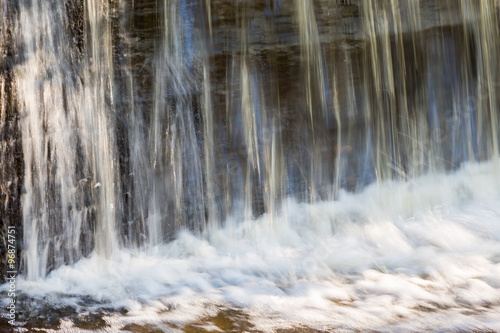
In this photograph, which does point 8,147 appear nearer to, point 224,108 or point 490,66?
point 224,108

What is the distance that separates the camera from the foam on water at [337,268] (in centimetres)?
303

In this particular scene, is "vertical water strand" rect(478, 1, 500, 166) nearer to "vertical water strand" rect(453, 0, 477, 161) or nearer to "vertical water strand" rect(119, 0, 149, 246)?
"vertical water strand" rect(453, 0, 477, 161)

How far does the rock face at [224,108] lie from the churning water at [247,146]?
0.5 inches

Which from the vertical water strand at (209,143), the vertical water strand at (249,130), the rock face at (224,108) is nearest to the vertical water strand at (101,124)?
the rock face at (224,108)

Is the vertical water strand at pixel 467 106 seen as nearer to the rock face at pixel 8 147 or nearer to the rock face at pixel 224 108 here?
the rock face at pixel 224 108

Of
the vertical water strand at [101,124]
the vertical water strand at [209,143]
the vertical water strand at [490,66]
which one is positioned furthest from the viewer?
the vertical water strand at [490,66]

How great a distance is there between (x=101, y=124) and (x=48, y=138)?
0.43 metres

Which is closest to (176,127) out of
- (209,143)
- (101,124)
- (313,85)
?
(209,143)

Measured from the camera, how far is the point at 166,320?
304cm

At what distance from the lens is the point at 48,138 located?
164 inches

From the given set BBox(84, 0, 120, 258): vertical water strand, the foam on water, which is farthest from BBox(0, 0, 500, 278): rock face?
the foam on water

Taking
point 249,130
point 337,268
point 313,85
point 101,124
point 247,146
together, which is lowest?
point 337,268

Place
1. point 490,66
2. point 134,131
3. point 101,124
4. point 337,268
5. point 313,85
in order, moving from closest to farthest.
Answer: point 337,268, point 101,124, point 134,131, point 313,85, point 490,66

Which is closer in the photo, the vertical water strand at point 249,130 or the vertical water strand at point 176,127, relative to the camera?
the vertical water strand at point 176,127
